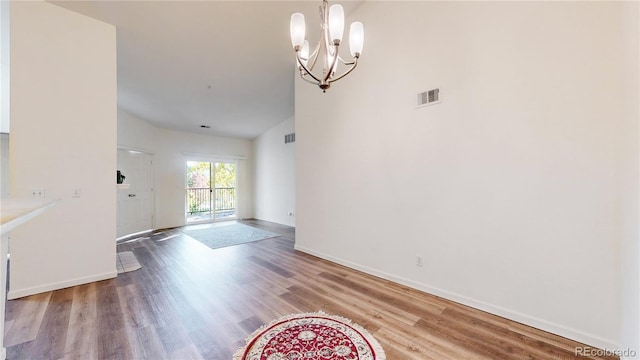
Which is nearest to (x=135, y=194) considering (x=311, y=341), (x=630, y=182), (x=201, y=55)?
(x=201, y=55)

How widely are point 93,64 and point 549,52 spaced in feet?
15.2

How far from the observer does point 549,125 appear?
1826mm

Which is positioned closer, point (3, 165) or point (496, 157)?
point (496, 157)

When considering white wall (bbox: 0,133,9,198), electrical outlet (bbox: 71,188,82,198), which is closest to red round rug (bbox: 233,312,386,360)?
electrical outlet (bbox: 71,188,82,198)

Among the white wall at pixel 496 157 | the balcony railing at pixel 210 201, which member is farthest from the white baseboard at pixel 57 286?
the balcony railing at pixel 210 201

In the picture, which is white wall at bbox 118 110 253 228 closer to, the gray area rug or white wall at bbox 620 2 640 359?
the gray area rug

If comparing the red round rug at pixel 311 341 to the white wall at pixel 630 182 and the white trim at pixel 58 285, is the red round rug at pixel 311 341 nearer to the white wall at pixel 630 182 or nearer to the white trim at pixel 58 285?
the white wall at pixel 630 182

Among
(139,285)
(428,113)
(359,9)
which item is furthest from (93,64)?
(428,113)

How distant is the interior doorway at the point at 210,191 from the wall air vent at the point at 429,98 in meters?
6.65

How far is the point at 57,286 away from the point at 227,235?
284cm

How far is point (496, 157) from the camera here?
2.08 metres

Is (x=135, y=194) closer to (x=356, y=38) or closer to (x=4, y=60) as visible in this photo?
(x=4, y=60)

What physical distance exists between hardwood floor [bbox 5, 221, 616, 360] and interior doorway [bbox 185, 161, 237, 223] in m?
4.24

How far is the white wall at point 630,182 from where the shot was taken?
1257mm
